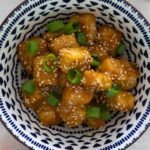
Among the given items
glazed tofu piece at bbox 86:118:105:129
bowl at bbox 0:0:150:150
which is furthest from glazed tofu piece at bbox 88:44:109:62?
glazed tofu piece at bbox 86:118:105:129

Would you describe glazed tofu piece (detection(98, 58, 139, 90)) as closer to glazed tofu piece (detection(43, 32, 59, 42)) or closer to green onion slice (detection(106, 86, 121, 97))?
green onion slice (detection(106, 86, 121, 97))

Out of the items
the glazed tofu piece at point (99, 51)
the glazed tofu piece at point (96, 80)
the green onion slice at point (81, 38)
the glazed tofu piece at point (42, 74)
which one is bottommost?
the glazed tofu piece at point (96, 80)

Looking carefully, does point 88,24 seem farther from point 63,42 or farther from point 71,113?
point 71,113

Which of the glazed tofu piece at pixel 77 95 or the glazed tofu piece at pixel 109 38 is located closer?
the glazed tofu piece at pixel 77 95

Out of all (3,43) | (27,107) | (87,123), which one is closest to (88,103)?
(87,123)

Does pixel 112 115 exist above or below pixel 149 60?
below

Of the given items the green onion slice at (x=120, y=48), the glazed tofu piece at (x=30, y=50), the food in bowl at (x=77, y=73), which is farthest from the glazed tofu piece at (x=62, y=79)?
the green onion slice at (x=120, y=48)

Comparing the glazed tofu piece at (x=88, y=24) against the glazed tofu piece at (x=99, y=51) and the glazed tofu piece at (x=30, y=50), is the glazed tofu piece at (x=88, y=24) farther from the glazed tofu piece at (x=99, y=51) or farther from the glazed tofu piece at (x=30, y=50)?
the glazed tofu piece at (x=30, y=50)

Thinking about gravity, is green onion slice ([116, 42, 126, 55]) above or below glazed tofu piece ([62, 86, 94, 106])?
above

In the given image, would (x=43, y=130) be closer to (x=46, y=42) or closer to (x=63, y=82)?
(x=63, y=82)
